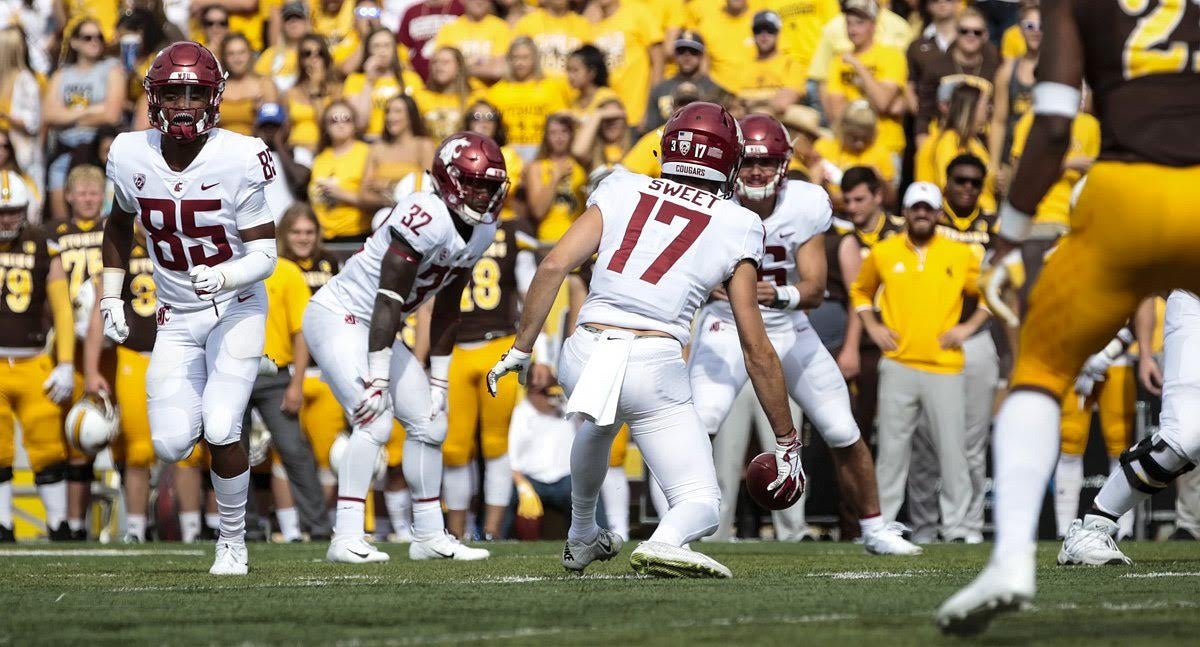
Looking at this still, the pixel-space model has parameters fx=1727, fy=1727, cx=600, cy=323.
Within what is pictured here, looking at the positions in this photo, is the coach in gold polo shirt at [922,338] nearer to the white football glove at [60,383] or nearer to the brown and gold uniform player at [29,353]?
the white football glove at [60,383]

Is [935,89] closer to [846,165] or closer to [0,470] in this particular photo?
[846,165]

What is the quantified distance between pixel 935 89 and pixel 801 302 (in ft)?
15.6

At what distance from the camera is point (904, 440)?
35.0 feet

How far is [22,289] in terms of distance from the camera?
11.5m

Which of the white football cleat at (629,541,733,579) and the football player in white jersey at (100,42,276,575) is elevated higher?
the football player in white jersey at (100,42,276,575)

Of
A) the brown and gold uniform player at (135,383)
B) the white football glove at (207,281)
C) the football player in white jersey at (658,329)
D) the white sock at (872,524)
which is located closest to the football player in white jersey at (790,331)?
the white sock at (872,524)

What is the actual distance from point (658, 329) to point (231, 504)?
7.10 feet

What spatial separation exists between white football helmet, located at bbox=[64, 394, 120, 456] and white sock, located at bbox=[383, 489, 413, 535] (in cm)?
187

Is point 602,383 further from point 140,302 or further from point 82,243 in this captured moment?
point 82,243

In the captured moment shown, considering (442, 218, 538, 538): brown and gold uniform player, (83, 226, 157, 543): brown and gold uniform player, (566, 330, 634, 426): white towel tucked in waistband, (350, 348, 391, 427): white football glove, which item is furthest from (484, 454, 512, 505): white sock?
(566, 330, 634, 426): white towel tucked in waistband

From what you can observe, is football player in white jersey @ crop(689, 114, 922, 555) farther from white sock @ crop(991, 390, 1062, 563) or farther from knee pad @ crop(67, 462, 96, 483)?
knee pad @ crop(67, 462, 96, 483)

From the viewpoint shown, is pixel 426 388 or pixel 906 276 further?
pixel 906 276

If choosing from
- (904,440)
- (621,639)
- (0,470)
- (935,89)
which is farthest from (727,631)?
(935,89)

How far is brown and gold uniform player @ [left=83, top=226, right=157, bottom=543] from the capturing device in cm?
1117
